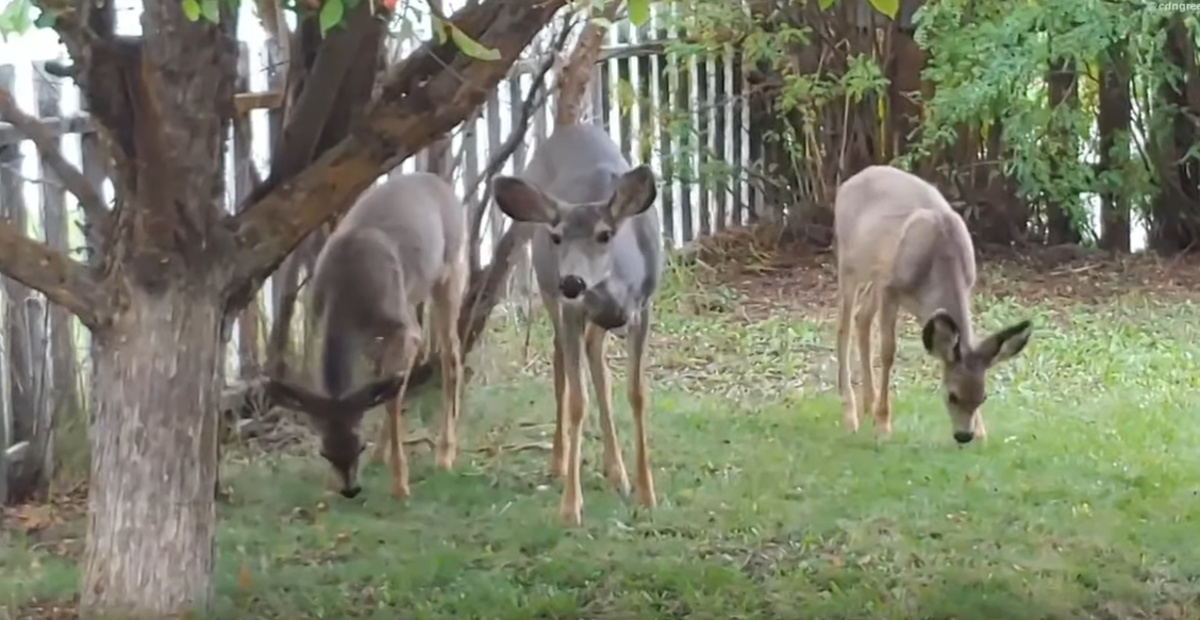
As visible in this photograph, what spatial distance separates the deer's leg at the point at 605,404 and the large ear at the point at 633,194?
0.72 meters

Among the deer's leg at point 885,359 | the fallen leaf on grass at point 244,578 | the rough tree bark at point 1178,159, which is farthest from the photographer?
the rough tree bark at point 1178,159

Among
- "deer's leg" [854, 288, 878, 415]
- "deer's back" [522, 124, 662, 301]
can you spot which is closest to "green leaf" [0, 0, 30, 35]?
"deer's back" [522, 124, 662, 301]

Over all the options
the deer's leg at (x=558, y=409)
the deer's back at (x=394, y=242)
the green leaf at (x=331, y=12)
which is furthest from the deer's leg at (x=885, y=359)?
the green leaf at (x=331, y=12)

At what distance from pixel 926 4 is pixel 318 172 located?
825cm

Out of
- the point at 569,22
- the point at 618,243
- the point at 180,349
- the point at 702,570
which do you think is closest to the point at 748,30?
the point at 569,22

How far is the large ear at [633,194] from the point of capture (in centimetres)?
668

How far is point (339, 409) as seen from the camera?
7172 millimetres

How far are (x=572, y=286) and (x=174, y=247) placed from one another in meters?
1.81

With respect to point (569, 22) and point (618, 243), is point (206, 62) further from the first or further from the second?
point (569, 22)

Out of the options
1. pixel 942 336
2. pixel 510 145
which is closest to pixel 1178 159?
pixel 942 336

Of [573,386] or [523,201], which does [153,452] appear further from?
[573,386]

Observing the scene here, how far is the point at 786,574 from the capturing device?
6.16 m

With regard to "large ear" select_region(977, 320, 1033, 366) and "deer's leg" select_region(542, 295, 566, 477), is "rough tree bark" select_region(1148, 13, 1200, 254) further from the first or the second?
"deer's leg" select_region(542, 295, 566, 477)

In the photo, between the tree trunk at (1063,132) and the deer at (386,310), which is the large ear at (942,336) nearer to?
the deer at (386,310)
